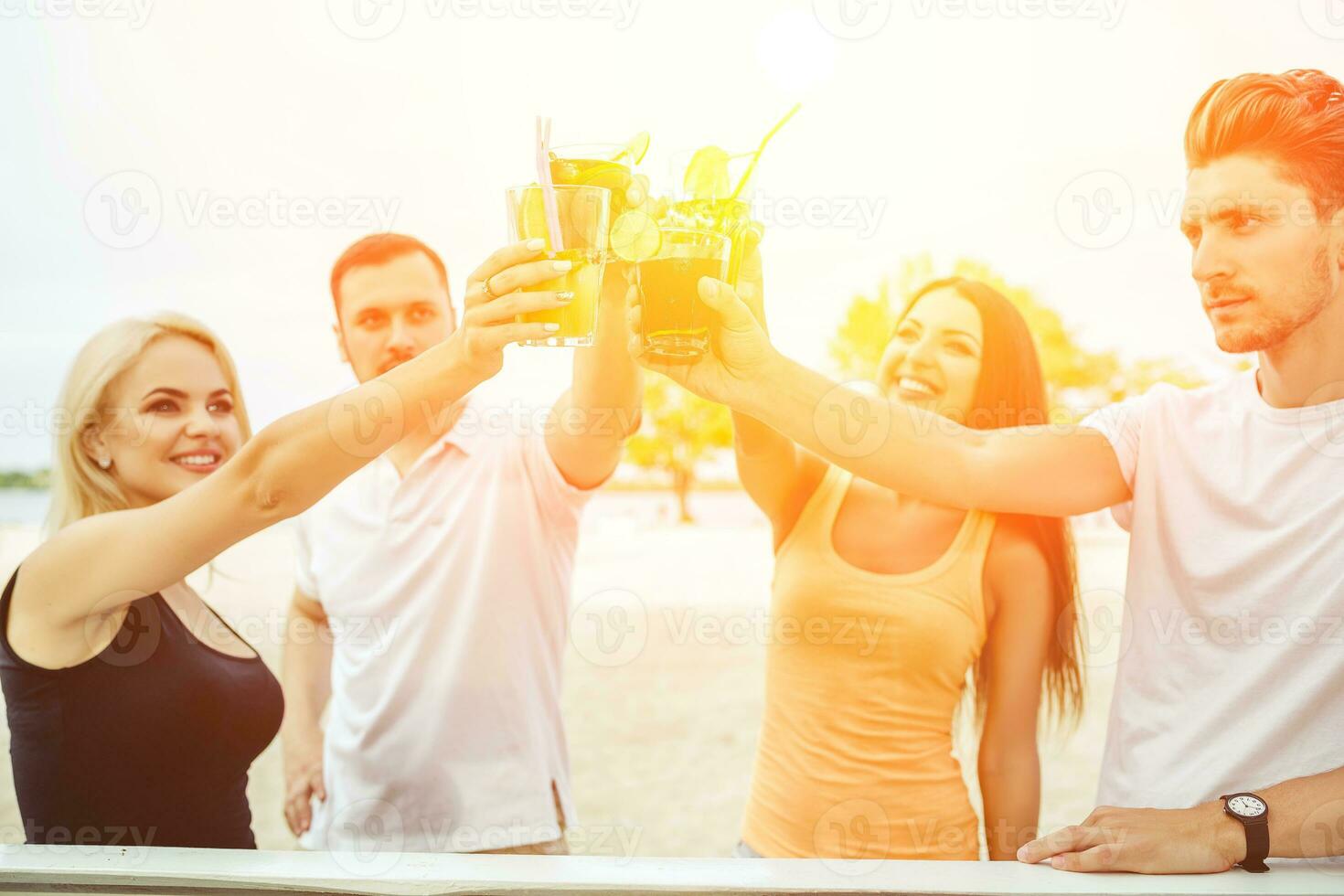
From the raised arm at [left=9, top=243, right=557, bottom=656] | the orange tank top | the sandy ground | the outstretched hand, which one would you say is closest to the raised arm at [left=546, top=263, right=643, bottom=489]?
the outstretched hand

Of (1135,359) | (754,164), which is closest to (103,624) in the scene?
(754,164)

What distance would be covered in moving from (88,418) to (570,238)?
1.13 m

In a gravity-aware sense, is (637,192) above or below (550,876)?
above

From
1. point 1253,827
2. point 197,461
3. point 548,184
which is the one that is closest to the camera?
point 1253,827

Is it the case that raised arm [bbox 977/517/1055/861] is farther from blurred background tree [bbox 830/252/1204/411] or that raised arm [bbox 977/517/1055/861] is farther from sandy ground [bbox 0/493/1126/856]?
blurred background tree [bbox 830/252/1204/411]

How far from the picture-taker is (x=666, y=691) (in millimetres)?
8938

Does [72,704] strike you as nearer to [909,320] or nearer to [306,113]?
[909,320]

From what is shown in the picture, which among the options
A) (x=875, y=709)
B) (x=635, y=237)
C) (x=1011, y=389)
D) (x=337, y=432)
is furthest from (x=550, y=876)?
(x=1011, y=389)

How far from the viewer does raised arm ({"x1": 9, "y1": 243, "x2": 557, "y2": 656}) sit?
1509 millimetres

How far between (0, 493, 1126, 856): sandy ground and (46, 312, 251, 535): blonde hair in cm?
43

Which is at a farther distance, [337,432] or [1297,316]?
[1297,316]

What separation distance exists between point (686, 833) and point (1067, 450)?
437 cm

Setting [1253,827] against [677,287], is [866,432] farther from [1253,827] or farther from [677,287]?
[1253,827]

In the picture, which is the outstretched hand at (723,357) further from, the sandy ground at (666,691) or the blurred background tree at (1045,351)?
the blurred background tree at (1045,351)
